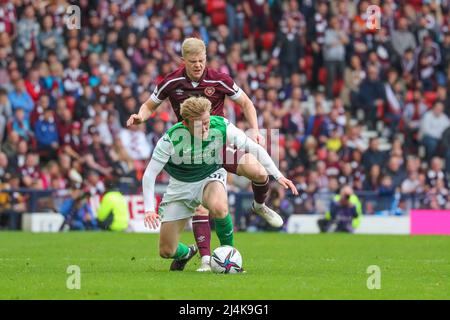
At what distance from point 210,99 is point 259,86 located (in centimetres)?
1254

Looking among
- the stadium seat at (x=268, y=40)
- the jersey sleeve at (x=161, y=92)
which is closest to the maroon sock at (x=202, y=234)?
the jersey sleeve at (x=161, y=92)

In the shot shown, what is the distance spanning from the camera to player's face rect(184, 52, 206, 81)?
39.5ft

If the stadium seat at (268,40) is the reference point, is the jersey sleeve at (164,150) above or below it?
below

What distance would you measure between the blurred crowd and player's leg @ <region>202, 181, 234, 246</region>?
32.7 ft

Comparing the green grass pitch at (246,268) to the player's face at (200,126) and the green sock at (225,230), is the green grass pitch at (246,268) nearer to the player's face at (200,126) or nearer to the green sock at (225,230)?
the green sock at (225,230)

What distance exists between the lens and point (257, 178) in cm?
1239

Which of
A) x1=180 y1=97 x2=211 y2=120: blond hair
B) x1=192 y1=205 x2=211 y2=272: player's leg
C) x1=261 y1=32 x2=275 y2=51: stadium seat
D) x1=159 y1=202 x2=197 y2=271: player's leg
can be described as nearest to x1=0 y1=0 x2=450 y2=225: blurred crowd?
x1=261 y1=32 x2=275 y2=51: stadium seat

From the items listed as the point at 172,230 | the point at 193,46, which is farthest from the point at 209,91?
the point at 172,230

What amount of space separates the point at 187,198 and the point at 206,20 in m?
15.3

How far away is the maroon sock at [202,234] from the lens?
1230 cm

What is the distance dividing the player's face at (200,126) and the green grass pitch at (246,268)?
53.2 inches

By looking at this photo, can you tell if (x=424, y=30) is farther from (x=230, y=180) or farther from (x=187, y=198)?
(x=187, y=198)

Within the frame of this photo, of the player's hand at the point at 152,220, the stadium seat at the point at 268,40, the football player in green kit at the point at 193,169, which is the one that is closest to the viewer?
the player's hand at the point at 152,220

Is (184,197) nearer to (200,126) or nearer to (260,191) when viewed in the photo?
(200,126)
